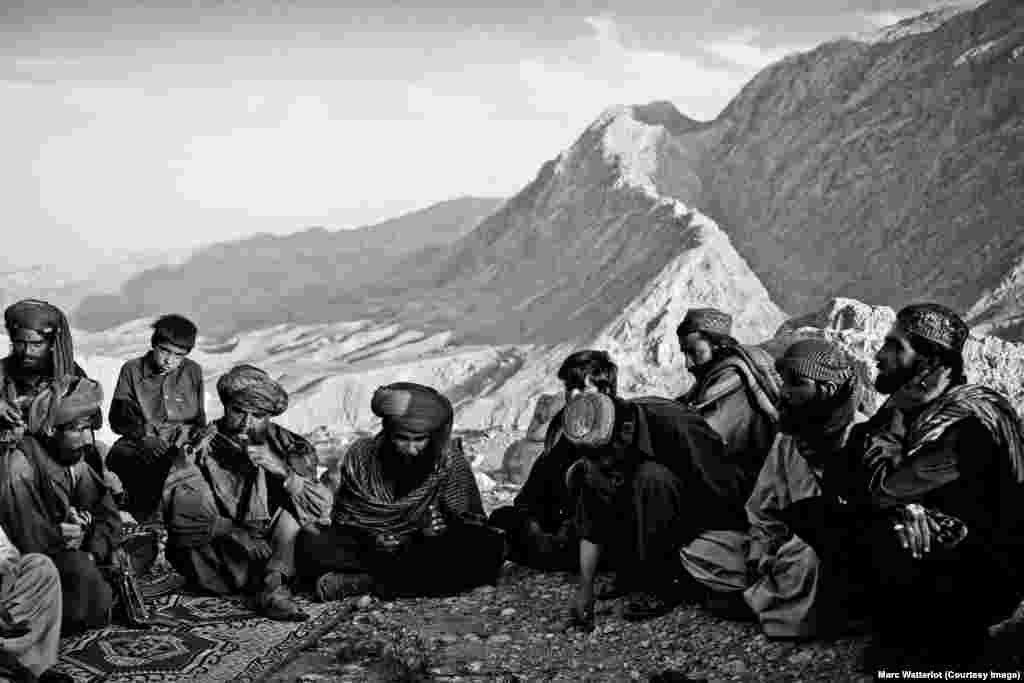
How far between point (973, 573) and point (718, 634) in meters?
1.11

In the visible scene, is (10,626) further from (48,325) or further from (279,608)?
(48,325)

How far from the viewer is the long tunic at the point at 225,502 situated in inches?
187

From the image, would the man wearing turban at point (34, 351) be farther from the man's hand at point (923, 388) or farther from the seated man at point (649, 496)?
the man's hand at point (923, 388)

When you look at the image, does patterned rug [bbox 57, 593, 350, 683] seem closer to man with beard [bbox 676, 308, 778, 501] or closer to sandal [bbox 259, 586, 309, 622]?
sandal [bbox 259, 586, 309, 622]

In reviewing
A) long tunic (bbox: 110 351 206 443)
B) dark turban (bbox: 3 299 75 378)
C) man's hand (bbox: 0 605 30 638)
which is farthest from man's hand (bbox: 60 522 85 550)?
long tunic (bbox: 110 351 206 443)

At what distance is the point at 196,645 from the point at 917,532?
290 cm

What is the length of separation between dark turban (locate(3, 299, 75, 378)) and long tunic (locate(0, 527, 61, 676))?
1.50 metres

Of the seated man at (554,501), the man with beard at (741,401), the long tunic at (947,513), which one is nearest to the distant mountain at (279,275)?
the seated man at (554,501)

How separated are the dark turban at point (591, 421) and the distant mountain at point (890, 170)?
15.7 metres

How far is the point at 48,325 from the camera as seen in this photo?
4988 mm

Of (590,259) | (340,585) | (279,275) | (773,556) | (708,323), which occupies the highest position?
(279,275)

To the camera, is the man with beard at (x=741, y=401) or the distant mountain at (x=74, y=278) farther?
the distant mountain at (x=74, y=278)

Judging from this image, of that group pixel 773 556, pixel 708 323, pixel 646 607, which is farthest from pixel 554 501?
pixel 773 556

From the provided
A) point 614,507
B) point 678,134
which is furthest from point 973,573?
point 678,134
